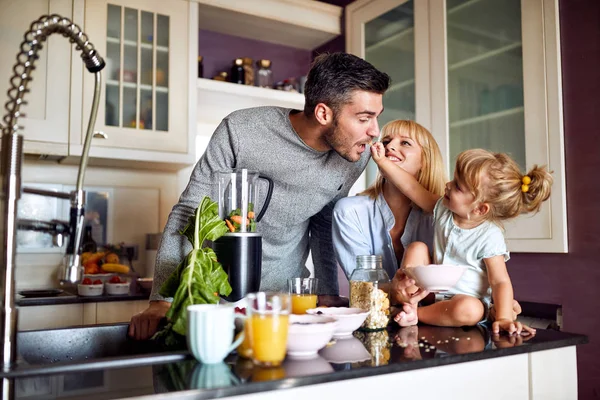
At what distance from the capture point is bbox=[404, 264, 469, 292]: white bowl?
1.19 m

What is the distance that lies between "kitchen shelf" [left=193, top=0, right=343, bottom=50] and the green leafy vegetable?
6.69 feet

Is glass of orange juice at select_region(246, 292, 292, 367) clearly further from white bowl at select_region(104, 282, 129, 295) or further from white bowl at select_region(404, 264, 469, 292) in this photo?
white bowl at select_region(104, 282, 129, 295)

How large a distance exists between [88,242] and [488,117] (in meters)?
2.08

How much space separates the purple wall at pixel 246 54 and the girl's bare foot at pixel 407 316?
2.30 metres

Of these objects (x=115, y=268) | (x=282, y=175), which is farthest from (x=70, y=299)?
(x=282, y=175)

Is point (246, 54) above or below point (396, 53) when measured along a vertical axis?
above

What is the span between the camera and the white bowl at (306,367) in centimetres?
87

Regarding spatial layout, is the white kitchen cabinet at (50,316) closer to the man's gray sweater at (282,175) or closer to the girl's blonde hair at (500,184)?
the man's gray sweater at (282,175)

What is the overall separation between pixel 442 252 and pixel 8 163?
1080mm

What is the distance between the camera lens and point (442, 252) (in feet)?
4.97

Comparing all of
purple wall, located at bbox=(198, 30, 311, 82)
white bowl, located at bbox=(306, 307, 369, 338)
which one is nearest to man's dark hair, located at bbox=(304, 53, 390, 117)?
white bowl, located at bbox=(306, 307, 369, 338)

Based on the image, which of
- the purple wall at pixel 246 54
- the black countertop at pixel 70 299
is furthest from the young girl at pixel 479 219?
the purple wall at pixel 246 54

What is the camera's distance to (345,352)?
102cm

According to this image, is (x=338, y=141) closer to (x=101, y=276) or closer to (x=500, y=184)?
(x=500, y=184)
